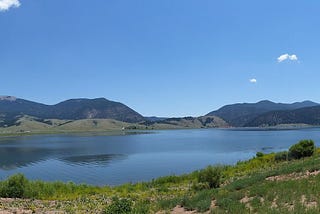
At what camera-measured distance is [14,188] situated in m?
25.3

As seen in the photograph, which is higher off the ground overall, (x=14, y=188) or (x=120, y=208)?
(x=120, y=208)

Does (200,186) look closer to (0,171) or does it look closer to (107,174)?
(107,174)

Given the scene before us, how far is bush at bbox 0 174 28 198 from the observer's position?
25.2 meters

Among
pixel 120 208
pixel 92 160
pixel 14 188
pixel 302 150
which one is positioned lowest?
pixel 92 160

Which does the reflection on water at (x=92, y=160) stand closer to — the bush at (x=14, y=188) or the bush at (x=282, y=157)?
the bush at (x=282, y=157)

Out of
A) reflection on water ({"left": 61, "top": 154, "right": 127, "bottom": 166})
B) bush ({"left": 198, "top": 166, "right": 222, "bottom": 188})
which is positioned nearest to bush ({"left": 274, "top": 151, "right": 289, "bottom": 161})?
bush ({"left": 198, "top": 166, "right": 222, "bottom": 188})

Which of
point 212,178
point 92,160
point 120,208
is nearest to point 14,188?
point 120,208

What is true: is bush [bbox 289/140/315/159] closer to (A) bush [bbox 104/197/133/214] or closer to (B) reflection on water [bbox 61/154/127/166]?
(A) bush [bbox 104/197/133/214]

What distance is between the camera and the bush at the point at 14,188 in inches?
992

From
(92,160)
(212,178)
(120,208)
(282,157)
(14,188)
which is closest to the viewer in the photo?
(120,208)

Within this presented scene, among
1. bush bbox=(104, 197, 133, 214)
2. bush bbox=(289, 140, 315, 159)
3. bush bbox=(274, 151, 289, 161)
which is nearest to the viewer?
bush bbox=(104, 197, 133, 214)

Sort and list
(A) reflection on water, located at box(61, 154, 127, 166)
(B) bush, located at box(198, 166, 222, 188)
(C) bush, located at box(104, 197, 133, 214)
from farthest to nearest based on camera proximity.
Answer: (A) reflection on water, located at box(61, 154, 127, 166), (B) bush, located at box(198, 166, 222, 188), (C) bush, located at box(104, 197, 133, 214)

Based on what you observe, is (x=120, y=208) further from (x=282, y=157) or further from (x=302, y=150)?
Answer: (x=282, y=157)

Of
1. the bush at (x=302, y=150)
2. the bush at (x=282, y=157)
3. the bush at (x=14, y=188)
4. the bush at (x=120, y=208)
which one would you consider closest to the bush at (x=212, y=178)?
the bush at (x=120, y=208)
